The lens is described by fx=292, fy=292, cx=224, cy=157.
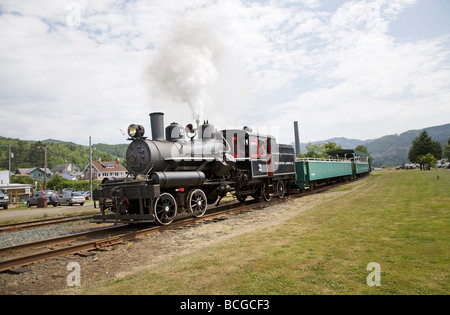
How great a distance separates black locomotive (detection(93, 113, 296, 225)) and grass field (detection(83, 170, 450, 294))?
10.7ft

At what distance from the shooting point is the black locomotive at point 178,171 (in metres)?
9.23

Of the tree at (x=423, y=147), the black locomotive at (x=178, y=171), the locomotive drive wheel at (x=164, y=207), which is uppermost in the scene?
the tree at (x=423, y=147)

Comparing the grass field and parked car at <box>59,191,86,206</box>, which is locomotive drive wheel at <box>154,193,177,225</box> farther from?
parked car at <box>59,191,86,206</box>

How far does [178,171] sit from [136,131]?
2.01m

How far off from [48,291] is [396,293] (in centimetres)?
511

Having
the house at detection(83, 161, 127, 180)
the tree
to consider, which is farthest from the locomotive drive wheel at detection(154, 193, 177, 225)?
the house at detection(83, 161, 127, 180)

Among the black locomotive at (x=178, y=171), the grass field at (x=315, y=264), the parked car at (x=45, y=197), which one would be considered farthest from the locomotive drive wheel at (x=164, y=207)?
the parked car at (x=45, y=197)

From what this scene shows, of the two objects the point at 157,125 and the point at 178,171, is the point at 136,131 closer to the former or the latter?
the point at 157,125

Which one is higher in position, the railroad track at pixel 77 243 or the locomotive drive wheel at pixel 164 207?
the locomotive drive wheel at pixel 164 207


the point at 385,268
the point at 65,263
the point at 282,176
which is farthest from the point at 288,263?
the point at 282,176

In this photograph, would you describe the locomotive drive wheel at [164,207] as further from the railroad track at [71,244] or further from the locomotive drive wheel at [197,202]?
the locomotive drive wheel at [197,202]

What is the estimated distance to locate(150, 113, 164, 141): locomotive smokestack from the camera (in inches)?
421

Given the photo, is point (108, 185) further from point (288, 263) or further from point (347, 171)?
point (347, 171)
